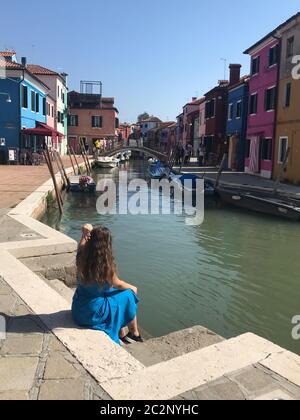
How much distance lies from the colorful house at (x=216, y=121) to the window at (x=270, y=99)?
905cm

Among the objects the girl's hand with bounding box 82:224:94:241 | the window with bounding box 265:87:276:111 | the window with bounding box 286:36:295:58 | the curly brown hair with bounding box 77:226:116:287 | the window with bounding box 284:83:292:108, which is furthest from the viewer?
the window with bounding box 265:87:276:111

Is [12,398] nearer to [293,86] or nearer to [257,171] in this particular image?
[293,86]

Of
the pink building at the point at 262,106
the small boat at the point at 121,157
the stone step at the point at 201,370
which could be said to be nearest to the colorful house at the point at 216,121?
the pink building at the point at 262,106

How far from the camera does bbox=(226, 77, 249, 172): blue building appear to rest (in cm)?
2723

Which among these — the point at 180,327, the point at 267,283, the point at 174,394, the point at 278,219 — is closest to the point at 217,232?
the point at 278,219

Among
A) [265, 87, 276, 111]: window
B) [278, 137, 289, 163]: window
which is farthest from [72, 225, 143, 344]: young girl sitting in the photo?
[265, 87, 276, 111]: window

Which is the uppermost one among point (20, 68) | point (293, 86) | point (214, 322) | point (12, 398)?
point (20, 68)

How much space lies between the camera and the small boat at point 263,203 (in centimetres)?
1365

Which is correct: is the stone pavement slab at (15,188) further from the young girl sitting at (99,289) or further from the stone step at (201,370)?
the stone step at (201,370)

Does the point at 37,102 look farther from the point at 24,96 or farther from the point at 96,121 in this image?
the point at 96,121

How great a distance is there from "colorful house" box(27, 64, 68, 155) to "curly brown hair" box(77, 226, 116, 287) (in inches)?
1464

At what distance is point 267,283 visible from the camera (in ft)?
26.2

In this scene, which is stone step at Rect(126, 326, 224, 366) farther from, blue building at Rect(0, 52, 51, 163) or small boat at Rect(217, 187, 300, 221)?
blue building at Rect(0, 52, 51, 163)

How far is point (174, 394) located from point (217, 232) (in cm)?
976
